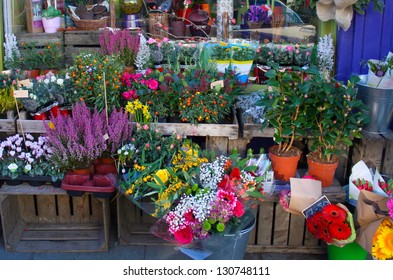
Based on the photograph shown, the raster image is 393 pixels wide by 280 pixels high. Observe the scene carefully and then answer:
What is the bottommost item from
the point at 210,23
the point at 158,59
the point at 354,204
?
the point at 354,204

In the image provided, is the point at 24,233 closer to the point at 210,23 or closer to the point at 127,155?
the point at 127,155

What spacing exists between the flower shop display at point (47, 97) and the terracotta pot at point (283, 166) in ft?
5.20

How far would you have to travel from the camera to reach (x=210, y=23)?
4.66m

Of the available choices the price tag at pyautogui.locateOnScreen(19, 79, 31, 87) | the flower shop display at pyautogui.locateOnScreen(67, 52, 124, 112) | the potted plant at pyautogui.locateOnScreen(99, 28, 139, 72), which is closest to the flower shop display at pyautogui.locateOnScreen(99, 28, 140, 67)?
the potted plant at pyautogui.locateOnScreen(99, 28, 139, 72)

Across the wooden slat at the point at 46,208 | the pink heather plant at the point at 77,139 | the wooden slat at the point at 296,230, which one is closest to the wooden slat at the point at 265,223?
the wooden slat at the point at 296,230

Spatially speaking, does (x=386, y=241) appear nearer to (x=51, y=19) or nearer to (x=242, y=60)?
(x=242, y=60)

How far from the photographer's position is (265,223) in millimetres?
3604

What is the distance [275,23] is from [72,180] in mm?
2322

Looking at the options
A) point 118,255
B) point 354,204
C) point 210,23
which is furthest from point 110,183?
point 210,23

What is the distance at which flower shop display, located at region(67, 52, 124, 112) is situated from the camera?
3.68m

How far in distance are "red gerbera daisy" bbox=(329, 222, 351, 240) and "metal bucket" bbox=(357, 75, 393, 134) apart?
3.00 ft

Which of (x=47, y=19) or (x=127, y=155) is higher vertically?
(x=47, y=19)

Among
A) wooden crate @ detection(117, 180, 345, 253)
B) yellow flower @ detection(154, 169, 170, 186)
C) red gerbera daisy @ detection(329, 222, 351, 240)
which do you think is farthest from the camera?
wooden crate @ detection(117, 180, 345, 253)

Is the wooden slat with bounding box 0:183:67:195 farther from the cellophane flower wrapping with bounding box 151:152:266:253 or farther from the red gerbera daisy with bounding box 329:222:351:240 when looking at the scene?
the red gerbera daisy with bounding box 329:222:351:240
